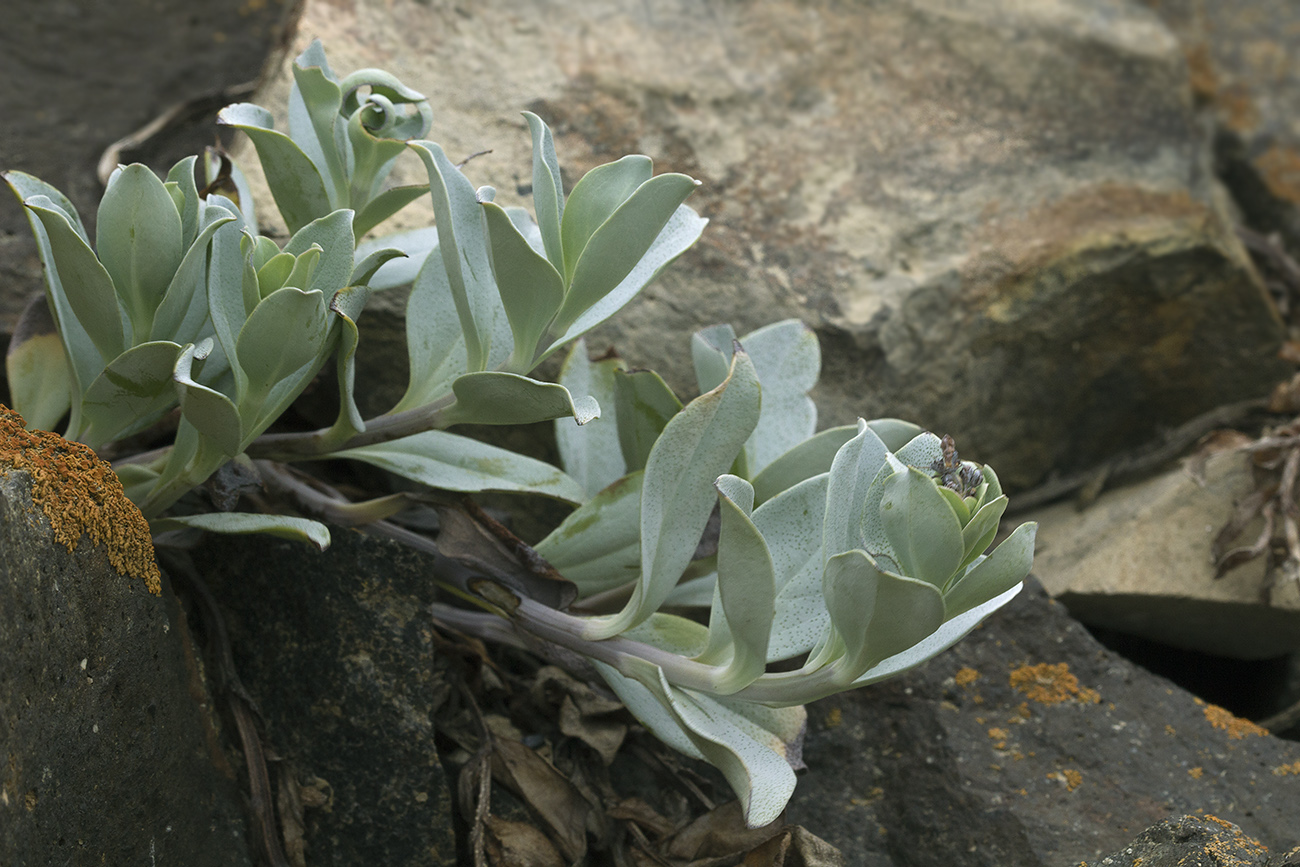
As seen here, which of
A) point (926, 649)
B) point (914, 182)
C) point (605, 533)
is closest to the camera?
point (926, 649)

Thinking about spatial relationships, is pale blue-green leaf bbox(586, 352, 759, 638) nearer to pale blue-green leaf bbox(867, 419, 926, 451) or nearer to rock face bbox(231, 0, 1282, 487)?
pale blue-green leaf bbox(867, 419, 926, 451)

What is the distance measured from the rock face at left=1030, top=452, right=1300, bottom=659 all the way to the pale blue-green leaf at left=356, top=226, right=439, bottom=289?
3.51 ft

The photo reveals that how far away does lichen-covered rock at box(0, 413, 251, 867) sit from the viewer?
32.8 inches

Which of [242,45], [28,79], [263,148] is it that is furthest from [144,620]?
[242,45]

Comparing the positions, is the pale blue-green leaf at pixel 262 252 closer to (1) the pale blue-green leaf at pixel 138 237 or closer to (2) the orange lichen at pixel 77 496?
(1) the pale blue-green leaf at pixel 138 237

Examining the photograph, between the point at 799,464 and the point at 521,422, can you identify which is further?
the point at 799,464

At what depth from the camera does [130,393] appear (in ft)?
3.57

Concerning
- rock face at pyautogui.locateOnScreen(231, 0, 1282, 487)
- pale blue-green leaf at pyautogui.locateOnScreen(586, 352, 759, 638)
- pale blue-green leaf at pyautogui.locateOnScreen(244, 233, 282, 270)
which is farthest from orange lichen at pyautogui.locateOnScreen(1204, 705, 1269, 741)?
pale blue-green leaf at pyautogui.locateOnScreen(244, 233, 282, 270)

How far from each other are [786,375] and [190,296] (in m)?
0.69

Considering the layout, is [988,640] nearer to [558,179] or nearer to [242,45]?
[558,179]

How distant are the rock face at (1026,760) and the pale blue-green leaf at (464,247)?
665 mm

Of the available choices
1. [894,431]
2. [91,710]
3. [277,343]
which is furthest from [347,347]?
[894,431]

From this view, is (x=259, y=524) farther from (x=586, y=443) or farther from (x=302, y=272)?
(x=586, y=443)

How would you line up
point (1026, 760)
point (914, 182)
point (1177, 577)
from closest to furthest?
point (1026, 760)
point (1177, 577)
point (914, 182)
